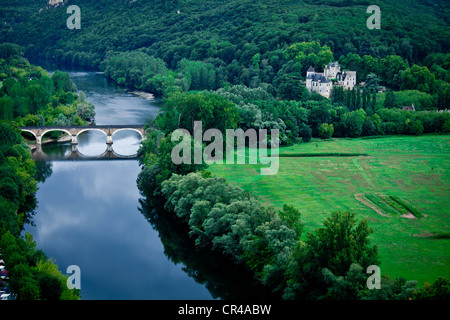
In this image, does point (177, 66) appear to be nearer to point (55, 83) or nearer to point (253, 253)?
point (55, 83)

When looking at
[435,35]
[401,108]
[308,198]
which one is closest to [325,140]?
[401,108]

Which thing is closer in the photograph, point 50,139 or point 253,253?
point 253,253
